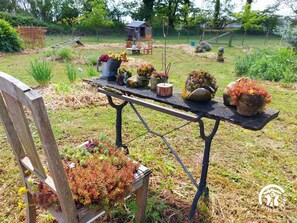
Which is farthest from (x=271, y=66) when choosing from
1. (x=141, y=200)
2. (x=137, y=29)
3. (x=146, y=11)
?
(x=146, y=11)

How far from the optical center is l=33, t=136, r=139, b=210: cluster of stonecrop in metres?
1.14

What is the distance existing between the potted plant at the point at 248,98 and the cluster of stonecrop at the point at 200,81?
17cm

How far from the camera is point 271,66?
5.87 meters

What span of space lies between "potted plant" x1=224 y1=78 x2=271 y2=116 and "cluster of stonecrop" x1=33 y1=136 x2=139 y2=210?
0.77m

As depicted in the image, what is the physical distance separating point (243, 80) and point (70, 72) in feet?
11.5

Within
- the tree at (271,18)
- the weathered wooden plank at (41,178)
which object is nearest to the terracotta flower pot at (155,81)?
the weathered wooden plank at (41,178)

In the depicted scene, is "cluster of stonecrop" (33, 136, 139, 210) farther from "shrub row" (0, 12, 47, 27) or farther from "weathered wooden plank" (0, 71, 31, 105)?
"shrub row" (0, 12, 47, 27)

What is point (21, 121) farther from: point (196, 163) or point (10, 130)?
point (196, 163)

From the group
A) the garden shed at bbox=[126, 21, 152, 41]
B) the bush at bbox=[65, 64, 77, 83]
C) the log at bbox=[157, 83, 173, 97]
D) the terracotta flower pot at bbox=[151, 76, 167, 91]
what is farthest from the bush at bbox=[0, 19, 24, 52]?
the log at bbox=[157, 83, 173, 97]

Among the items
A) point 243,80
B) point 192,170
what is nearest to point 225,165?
point 192,170

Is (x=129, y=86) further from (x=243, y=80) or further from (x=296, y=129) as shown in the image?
(x=296, y=129)

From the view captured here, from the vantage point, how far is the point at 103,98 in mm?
4113

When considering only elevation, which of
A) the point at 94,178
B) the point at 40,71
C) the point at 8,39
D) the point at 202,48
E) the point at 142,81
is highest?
the point at 142,81

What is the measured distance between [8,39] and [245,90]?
10.6 m
